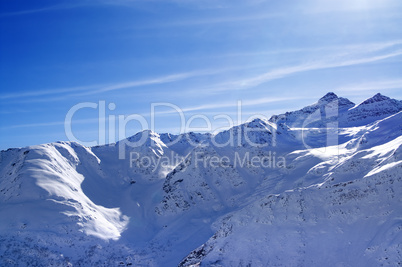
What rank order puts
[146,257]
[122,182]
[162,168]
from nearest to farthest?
[146,257] → [122,182] → [162,168]

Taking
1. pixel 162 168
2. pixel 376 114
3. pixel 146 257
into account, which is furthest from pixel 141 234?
pixel 376 114

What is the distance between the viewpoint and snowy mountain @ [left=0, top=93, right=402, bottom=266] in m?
43.5

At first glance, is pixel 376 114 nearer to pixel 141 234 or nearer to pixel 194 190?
pixel 194 190

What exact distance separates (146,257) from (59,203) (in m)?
22.6

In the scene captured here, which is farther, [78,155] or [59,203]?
[78,155]

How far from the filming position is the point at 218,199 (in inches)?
3287

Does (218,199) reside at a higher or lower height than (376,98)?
lower

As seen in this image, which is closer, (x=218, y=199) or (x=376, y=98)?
(x=218, y=199)

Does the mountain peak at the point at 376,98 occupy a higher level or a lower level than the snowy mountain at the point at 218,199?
higher

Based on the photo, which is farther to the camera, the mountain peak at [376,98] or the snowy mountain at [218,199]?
the mountain peak at [376,98]

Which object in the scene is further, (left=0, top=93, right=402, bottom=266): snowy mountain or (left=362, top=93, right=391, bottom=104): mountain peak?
(left=362, top=93, right=391, bottom=104): mountain peak

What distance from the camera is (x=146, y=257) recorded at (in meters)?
61.0

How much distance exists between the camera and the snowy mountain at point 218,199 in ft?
143

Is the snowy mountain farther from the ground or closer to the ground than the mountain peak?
closer to the ground
